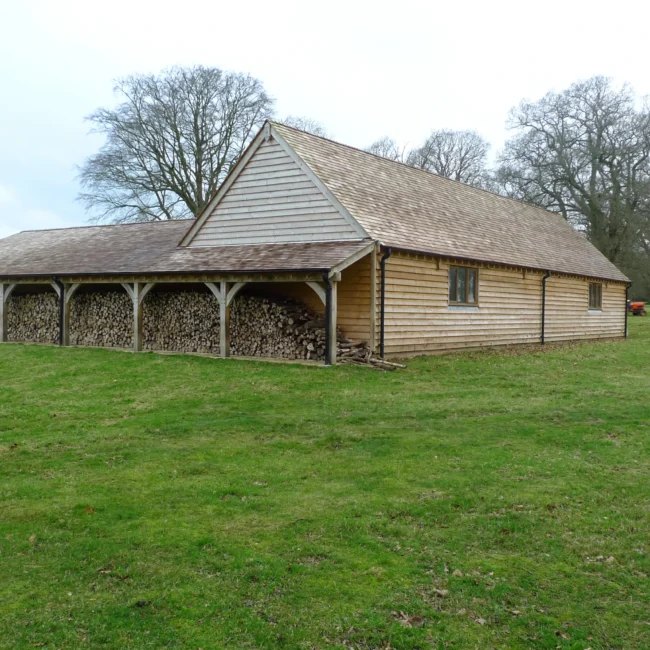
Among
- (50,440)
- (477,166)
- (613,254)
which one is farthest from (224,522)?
(477,166)

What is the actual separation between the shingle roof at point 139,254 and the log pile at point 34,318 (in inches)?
42.6

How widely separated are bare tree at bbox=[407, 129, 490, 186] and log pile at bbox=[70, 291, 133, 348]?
36200mm

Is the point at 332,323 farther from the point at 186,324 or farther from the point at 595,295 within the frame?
the point at 595,295

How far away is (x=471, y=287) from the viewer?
20.3m

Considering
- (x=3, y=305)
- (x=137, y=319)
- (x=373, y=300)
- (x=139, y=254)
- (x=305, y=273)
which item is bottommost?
(x=137, y=319)

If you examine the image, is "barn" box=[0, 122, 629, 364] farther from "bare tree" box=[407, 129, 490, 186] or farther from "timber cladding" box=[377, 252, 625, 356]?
"bare tree" box=[407, 129, 490, 186]

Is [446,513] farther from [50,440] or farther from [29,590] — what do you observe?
[50,440]

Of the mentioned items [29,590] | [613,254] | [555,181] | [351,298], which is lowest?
[29,590]

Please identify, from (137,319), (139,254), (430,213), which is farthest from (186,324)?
(430,213)

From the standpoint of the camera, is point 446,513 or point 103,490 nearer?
point 446,513

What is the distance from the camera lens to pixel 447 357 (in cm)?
1781

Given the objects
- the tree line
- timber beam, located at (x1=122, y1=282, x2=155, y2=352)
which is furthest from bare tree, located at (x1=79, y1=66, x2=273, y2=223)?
timber beam, located at (x1=122, y1=282, x2=155, y2=352)

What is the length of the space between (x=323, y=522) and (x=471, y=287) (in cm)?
1541

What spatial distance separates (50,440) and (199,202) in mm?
32270
